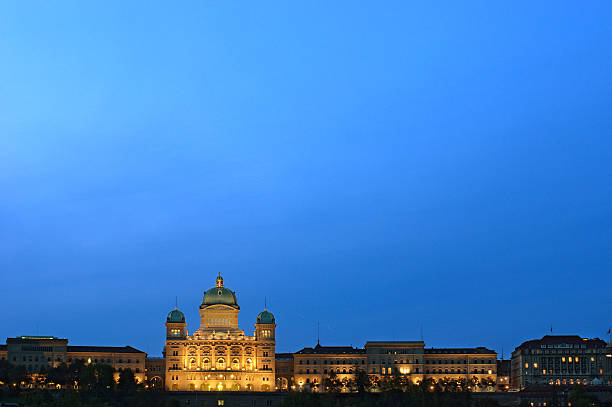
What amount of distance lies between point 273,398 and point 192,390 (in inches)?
816

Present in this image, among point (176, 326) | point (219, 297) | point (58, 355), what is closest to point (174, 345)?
point (176, 326)

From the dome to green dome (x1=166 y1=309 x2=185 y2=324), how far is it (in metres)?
5.59

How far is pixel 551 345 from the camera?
191000mm

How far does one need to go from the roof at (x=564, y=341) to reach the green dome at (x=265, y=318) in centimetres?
5642

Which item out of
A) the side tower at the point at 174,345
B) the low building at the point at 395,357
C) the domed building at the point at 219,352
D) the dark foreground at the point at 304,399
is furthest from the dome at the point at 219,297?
the low building at the point at 395,357

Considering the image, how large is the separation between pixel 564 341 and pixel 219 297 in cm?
7686

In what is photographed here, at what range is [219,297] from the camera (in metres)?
196

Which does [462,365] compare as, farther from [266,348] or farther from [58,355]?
[58,355]

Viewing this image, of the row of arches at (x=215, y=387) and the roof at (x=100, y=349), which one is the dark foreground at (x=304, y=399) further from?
the roof at (x=100, y=349)

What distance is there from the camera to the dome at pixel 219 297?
196m

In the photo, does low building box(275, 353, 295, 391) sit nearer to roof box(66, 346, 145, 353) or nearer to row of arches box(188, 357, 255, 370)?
row of arches box(188, 357, 255, 370)

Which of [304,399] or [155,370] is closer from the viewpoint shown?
[304,399]

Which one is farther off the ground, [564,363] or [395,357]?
[395,357]

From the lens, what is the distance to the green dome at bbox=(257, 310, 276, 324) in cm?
19350
